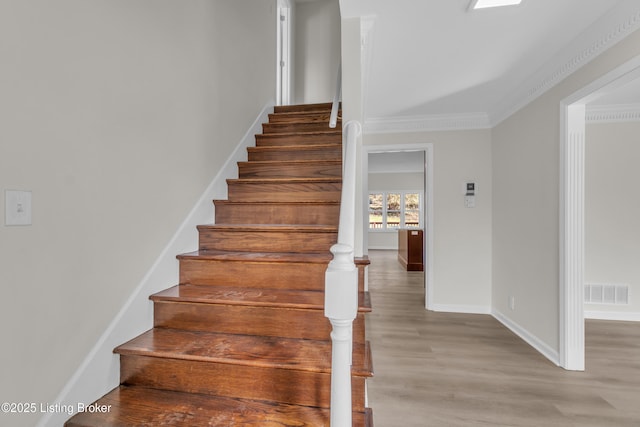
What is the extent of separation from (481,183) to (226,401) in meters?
3.58

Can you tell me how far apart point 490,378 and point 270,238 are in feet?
6.09

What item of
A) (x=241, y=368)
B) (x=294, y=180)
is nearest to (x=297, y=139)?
(x=294, y=180)

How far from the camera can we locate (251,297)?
152cm

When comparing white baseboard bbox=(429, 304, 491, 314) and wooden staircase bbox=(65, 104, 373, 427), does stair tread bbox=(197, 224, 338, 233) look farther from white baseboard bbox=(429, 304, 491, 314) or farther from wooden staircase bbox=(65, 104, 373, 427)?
white baseboard bbox=(429, 304, 491, 314)

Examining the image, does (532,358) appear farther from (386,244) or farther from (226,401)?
(386,244)

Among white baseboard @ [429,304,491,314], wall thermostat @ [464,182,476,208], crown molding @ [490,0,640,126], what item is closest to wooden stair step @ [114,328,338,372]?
crown molding @ [490,0,640,126]

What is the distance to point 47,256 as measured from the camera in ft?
3.64

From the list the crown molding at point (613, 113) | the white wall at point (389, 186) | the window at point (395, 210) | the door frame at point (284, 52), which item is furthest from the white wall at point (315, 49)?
the window at point (395, 210)

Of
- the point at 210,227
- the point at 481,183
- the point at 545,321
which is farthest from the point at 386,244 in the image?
the point at 210,227

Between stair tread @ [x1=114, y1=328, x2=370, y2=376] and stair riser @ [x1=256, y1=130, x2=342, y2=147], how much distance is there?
1.77m

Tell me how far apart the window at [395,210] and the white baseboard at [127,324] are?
329 inches

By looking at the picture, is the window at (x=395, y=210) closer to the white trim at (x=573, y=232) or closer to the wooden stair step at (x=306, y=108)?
the wooden stair step at (x=306, y=108)

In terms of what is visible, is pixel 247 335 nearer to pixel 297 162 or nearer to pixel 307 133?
pixel 297 162

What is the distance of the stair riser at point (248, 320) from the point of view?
1.43 metres
